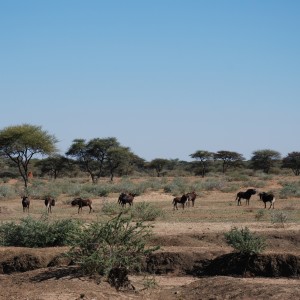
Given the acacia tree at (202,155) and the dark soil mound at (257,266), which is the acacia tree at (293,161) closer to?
the acacia tree at (202,155)

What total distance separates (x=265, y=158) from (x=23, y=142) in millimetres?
39970

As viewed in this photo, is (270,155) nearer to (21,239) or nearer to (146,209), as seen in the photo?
(146,209)

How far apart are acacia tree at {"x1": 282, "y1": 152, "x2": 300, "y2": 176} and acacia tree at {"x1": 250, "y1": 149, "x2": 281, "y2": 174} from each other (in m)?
3.79

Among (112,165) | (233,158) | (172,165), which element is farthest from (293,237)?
(172,165)

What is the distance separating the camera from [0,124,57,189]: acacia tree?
161 ft

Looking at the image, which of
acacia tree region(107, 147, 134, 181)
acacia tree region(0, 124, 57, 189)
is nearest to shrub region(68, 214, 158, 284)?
acacia tree region(0, 124, 57, 189)

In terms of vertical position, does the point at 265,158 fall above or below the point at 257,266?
above

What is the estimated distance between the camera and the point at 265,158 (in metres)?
77.4

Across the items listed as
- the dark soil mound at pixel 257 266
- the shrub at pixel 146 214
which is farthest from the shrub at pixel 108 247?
the shrub at pixel 146 214

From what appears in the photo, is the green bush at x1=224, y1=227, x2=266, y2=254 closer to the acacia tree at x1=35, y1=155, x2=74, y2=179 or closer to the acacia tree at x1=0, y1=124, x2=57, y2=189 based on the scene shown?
the acacia tree at x1=0, y1=124, x2=57, y2=189

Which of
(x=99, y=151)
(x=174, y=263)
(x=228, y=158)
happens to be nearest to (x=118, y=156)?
(x=99, y=151)

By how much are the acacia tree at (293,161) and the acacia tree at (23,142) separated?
34.8 meters

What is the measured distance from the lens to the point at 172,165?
94250mm

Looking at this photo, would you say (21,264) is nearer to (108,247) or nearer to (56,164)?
(108,247)
